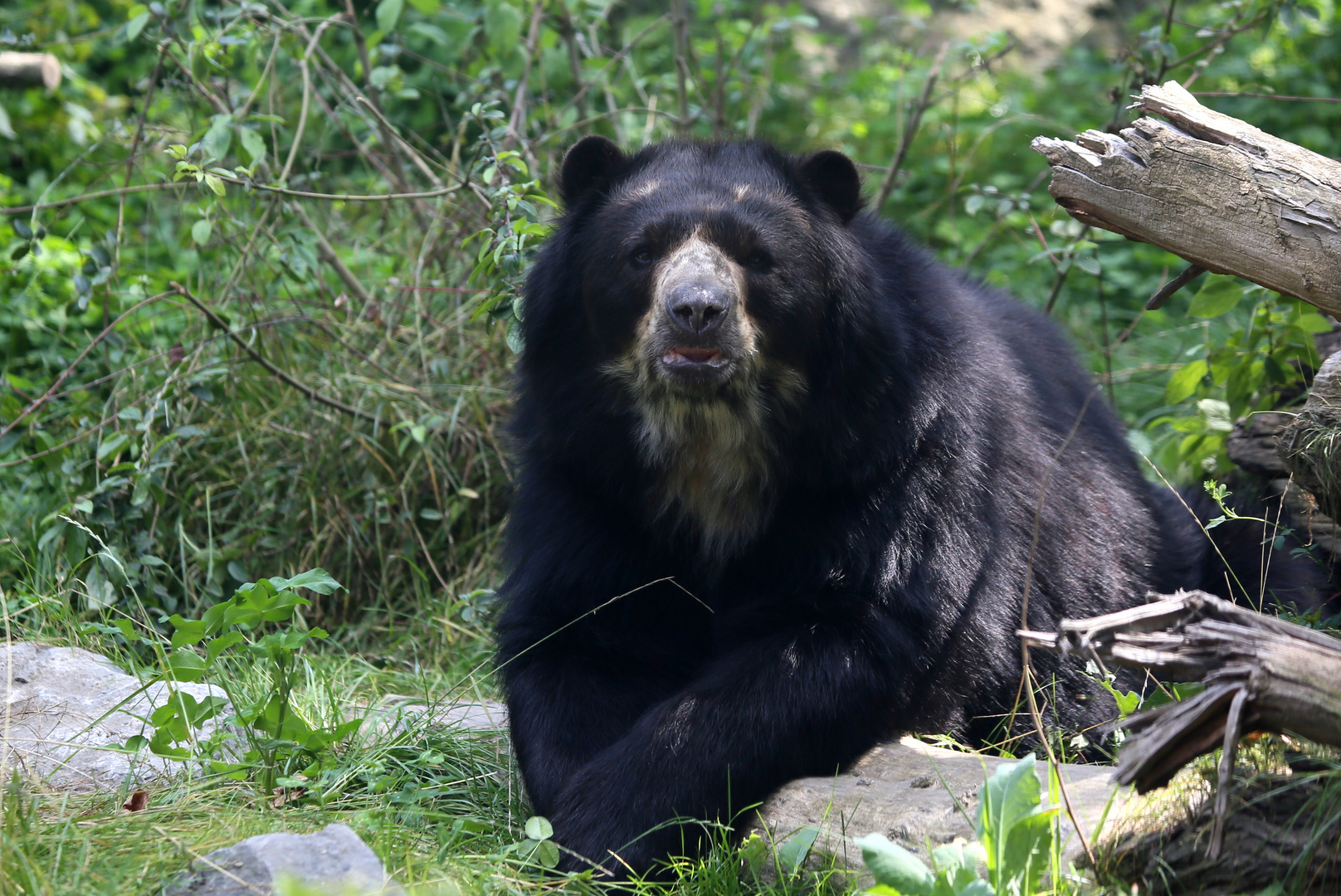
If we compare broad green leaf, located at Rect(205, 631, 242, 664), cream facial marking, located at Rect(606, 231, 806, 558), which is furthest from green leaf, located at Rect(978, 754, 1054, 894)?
broad green leaf, located at Rect(205, 631, 242, 664)

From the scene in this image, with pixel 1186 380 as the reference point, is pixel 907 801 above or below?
below

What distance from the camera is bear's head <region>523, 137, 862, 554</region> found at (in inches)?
131

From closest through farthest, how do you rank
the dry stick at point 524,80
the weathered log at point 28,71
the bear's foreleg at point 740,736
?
the bear's foreleg at point 740,736, the dry stick at point 524,80, the weathered log at point 28,71

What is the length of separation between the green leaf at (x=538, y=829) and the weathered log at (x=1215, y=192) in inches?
77.1

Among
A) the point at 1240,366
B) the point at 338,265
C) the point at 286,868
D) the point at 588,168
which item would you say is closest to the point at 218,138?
the point at 338,265

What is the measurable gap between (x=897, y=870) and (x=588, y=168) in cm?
224

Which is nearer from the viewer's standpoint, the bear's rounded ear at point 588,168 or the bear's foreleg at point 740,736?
the bear's foreleg at point 740,736

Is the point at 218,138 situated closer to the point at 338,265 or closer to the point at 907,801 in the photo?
the point at 338,265

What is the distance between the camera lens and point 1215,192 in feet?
9.83

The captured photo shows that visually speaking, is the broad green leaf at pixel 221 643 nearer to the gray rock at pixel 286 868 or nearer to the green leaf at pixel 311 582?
the green leaf at pixel 311 582

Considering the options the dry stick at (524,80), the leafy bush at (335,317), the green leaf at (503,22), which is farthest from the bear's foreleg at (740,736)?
the dry stick at (524,80)

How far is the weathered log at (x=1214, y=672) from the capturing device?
83.0 inches

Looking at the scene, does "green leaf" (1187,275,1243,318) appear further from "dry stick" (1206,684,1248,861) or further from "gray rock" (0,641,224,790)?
"gray rock" (0,641,224,790)

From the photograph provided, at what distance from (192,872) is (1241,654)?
1931 millimetres
